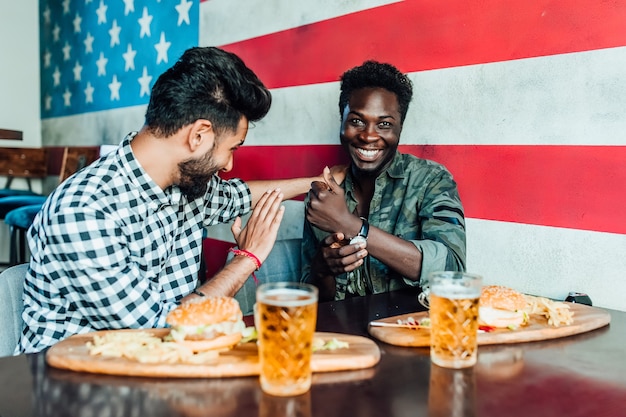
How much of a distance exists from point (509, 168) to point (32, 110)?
4.17 m

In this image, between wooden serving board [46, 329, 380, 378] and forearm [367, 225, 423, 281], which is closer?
wooden serving board [46, 329, 380, 378]

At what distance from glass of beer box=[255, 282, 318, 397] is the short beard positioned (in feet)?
2.29

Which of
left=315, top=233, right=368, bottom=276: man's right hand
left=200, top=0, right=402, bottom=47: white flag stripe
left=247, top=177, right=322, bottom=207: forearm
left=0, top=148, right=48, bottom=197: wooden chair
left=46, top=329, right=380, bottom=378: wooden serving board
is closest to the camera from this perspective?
left=46, top=329, right=380, bottom=378: wooden serving board

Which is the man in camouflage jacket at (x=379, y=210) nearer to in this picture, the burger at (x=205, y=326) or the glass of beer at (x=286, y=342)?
the burger at (x=205, y=326)

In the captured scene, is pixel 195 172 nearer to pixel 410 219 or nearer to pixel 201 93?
pixel 201 93

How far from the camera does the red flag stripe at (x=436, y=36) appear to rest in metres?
1.67

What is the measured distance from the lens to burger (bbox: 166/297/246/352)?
96 centimetres

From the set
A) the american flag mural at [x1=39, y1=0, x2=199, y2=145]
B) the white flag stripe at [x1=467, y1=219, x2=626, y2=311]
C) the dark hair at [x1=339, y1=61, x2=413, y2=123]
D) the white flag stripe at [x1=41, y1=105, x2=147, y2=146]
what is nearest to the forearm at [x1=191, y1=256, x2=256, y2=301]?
the dark hair at [x1=339, y1=61, x2=413, y2=123]

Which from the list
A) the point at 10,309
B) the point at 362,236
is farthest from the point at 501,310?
the point at 10,309

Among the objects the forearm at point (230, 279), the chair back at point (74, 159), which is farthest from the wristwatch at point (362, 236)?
the chair back at point (74, 159)

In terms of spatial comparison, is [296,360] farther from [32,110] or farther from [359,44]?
[32,110]

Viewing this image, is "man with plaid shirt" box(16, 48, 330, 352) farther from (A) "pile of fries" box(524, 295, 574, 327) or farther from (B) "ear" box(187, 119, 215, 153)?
(A) "pile of fries" box(524, 295, 574, 327)

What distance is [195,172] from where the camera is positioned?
149cm

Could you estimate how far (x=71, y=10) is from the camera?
14.4 feet
